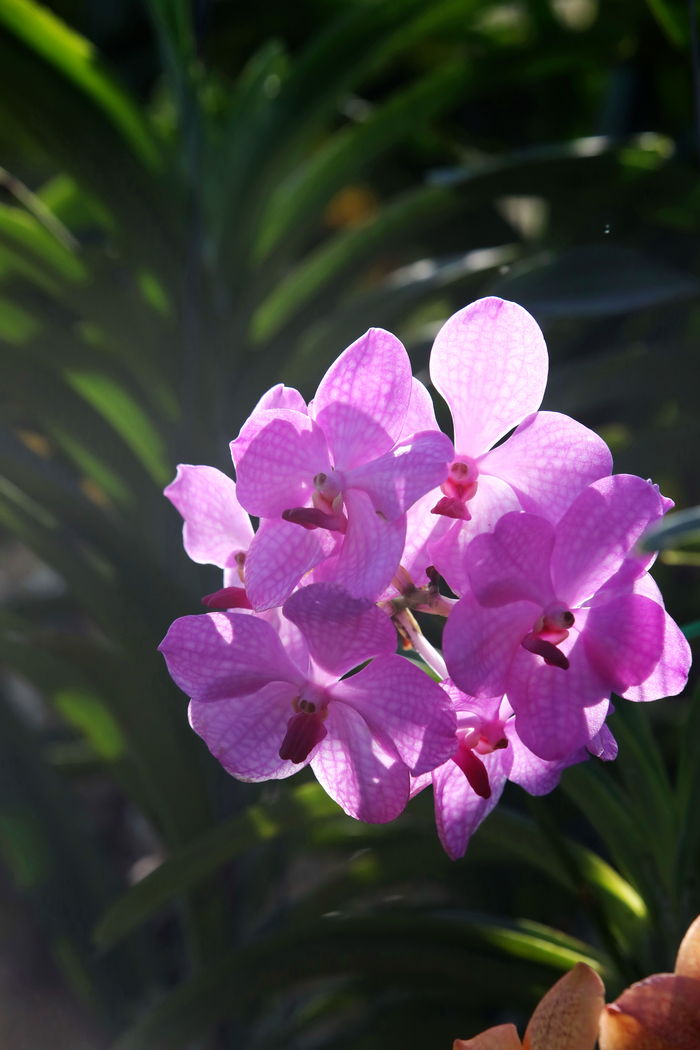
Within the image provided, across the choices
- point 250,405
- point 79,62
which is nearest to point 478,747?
point 250,405

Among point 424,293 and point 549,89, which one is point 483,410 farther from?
point 549,89

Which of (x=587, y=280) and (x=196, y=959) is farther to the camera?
(x=196, y=959)

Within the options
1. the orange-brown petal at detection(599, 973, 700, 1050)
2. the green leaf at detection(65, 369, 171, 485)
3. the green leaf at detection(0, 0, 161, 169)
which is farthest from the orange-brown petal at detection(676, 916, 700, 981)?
the green leaf at detection(0, 0, 161, 169)

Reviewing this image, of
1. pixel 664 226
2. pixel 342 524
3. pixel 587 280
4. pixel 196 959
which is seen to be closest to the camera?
pixel 342 524

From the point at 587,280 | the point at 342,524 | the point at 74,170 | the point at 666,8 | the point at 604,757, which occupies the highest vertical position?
the point at 74,170

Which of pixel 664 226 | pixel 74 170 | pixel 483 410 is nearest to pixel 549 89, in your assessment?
pixel 664 226

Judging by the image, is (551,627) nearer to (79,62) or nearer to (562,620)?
(562,620)

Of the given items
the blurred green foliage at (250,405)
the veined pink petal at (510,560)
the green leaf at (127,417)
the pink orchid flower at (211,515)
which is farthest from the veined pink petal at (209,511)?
the green leaf at (127,417)
